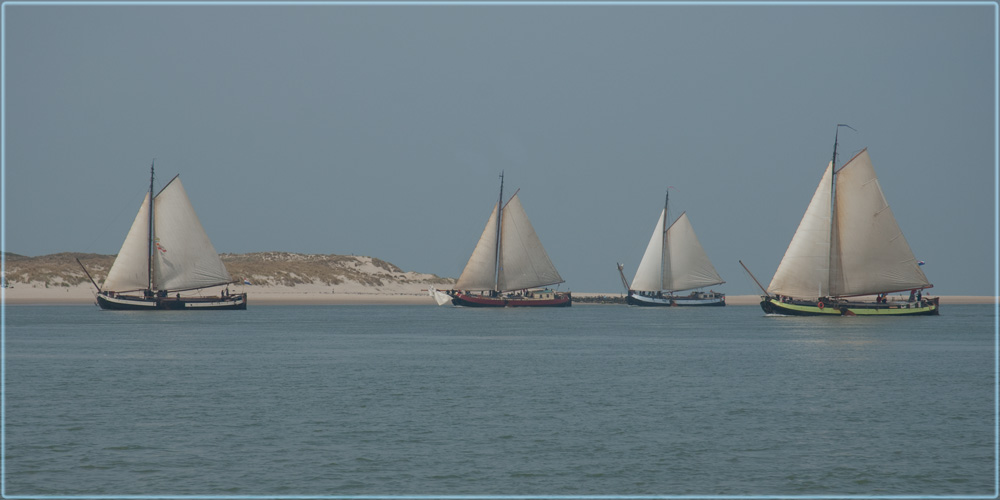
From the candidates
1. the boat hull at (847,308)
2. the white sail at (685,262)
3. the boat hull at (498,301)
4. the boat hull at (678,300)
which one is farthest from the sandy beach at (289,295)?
the boat hull at (847,308)

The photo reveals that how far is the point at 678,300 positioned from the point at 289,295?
198 feet

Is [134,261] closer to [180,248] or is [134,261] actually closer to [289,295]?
[180,248]

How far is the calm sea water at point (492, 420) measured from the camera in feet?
74.2

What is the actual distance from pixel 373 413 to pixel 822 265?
6786 centimetres

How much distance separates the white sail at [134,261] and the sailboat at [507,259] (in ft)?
125

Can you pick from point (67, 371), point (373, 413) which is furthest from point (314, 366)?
point (373, 413)

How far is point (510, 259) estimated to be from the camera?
393 ft

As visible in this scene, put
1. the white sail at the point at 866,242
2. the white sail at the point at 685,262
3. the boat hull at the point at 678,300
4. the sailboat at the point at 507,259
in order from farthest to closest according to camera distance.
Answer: the boat hull at the point at 678,300, the white sail at the point at 685,262, the sailboat at the point at 507,259, the white sail at the point at 866,242

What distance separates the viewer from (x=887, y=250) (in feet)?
287

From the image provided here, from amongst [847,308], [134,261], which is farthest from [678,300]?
[134,261]

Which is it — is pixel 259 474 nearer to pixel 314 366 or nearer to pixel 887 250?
pixel 314 366

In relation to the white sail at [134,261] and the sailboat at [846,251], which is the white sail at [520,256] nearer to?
the sailboat at [846,251]

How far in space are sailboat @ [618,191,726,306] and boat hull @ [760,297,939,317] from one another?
2985 cm

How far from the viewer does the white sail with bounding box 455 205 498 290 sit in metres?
119
